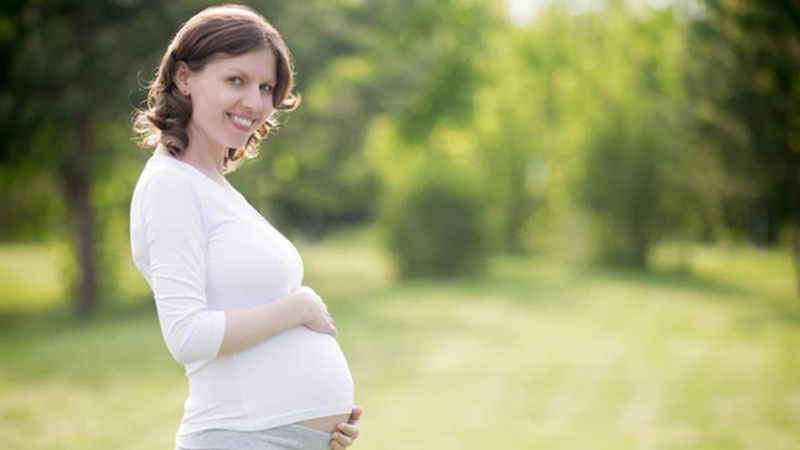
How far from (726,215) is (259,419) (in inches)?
A: 930

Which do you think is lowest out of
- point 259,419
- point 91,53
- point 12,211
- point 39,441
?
point 39,441

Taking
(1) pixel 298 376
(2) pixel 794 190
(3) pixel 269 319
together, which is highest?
(2) pixel 794 190

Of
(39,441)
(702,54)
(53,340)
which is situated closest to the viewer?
Result: (39,441)

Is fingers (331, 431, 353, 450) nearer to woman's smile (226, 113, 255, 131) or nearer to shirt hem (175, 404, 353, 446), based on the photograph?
shirt hem (175, 404, 353, 446)

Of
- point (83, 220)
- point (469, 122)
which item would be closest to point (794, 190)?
point (469, 122)

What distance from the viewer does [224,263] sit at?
1.89 meters

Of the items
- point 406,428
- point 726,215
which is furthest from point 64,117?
point 726,215

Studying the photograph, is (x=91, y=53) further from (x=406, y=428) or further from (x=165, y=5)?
(x=406, y=428)

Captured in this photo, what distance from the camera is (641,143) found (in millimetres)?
19203

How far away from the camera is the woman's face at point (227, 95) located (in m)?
1.99

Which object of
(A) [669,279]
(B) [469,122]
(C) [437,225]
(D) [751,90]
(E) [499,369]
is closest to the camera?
(E) [499,369]

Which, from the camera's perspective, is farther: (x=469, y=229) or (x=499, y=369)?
(x=469, y=229)

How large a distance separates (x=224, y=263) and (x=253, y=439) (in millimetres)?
419

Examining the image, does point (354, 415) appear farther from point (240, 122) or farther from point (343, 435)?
point (240, 122)
